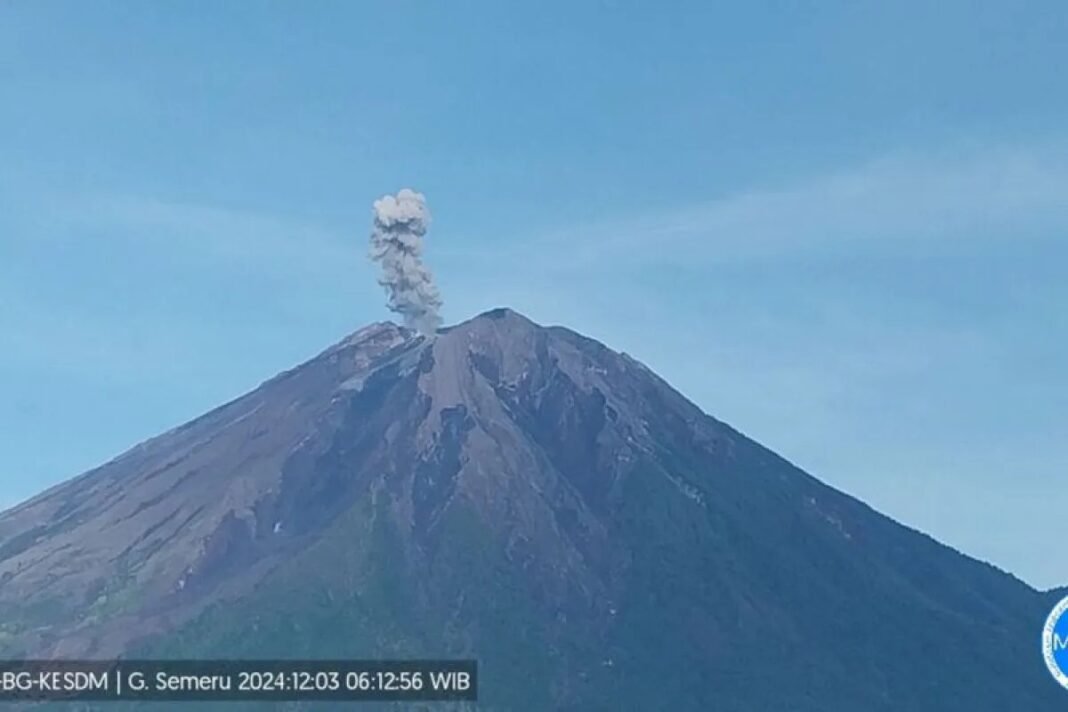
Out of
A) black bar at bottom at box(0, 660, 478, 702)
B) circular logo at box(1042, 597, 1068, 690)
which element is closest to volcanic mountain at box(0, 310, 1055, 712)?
black bar at bottom at box(0, 660, 478, 702)

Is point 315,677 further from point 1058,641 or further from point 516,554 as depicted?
point 516,554

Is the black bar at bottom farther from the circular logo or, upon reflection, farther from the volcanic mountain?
the volcanic mountain

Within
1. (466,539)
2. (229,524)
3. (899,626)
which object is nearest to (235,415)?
(229,524)

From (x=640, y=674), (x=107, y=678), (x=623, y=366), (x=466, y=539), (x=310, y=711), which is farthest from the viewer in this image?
(x=623, y=366)

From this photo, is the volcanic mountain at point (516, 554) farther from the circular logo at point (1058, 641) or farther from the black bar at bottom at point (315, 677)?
the circular logo at point (1058, 641)

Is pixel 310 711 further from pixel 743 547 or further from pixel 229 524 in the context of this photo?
pixel 743 547

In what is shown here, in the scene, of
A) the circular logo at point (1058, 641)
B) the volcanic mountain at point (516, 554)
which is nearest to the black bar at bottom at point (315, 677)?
the circular logo at point (1058, 641)

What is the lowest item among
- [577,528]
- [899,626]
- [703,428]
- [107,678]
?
[107,678]
